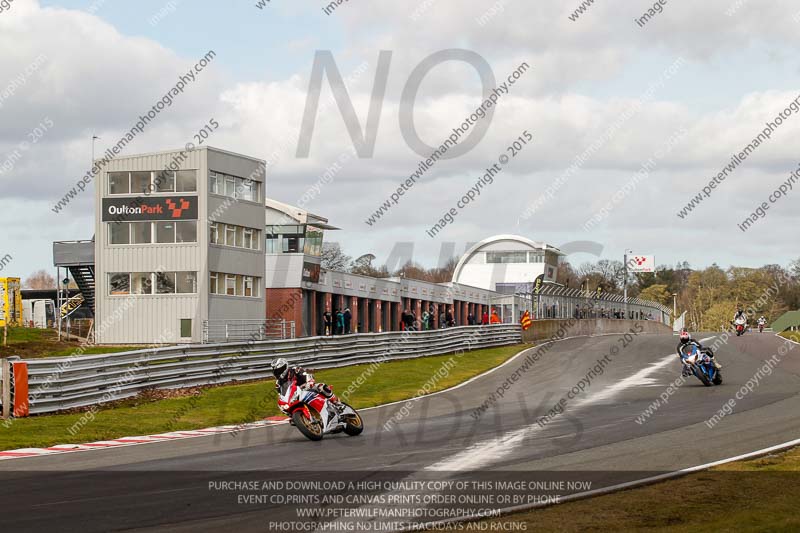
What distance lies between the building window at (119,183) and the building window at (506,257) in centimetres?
6263

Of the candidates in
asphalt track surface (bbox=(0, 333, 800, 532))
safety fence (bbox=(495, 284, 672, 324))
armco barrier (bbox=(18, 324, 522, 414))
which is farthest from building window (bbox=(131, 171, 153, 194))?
asphalt track surface (bbox=(0, 333, 800, 532))

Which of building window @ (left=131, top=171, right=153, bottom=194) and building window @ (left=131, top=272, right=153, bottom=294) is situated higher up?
building window @ (left=131, top=171, right=153, bottom=194)

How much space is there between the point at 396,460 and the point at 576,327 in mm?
46773

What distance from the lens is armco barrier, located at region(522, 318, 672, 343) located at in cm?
4944

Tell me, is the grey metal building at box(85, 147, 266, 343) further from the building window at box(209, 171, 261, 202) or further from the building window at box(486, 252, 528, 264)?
the building window at box(486, 252, 528, 264)

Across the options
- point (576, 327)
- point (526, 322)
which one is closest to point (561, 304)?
point (576, 327)

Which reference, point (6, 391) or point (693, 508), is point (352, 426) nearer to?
point (6, 391)

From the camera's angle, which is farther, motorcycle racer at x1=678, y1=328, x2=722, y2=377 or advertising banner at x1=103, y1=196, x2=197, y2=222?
advertising banner at x1=103, y1=196, x2=197, y2=222

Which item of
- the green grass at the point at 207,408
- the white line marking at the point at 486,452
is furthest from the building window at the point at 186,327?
the white line marking at the point at 486,452

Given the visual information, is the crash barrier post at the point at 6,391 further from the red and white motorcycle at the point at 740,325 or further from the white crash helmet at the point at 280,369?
the red and white motorcycle at the point at 740,325

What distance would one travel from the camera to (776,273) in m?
152

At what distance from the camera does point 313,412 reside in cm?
1580

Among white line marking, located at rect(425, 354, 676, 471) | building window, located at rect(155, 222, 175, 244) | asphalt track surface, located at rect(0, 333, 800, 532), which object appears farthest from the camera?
building window, located at rect(155, 222, 175, 244)

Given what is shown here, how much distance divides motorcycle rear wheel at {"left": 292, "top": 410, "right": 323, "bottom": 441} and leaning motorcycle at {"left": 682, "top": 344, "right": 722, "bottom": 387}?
476 inches
